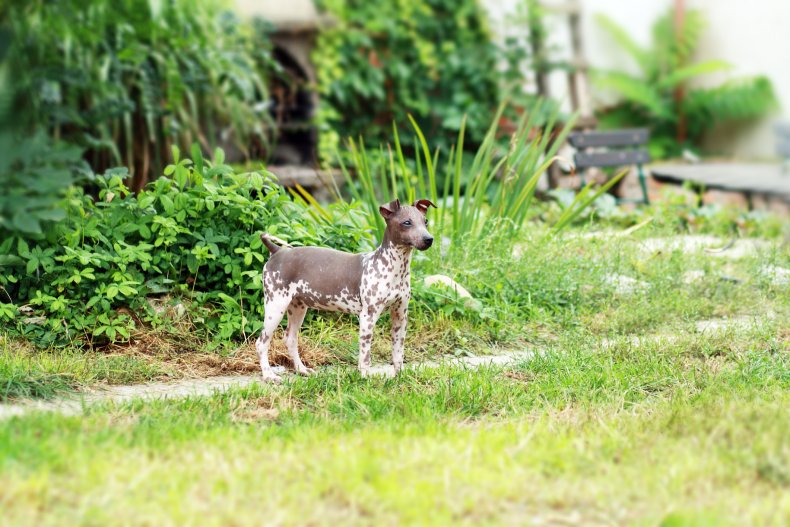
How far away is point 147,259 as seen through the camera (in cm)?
462

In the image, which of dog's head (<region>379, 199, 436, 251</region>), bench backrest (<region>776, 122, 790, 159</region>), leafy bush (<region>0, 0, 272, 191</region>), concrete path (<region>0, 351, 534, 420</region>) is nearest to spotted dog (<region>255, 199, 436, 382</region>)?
dog's head (<region>379, 199, 436, 251</region>)

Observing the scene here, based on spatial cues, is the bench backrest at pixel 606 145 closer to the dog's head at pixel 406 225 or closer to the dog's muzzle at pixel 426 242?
the dog's head at pixel 406 225

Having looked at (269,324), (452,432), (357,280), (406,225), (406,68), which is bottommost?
(452,432)

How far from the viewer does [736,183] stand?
30.5 feet

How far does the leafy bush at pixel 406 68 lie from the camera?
951 centimetres

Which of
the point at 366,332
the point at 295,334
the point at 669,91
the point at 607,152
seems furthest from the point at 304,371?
the point at 669,91

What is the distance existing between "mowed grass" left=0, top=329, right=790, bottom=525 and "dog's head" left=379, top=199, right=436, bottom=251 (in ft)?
2.08

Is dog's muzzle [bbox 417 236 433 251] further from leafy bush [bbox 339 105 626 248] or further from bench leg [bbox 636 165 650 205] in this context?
bench leg [bbox 636 165 650 205]

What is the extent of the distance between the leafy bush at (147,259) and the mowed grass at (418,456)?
95 centimetres

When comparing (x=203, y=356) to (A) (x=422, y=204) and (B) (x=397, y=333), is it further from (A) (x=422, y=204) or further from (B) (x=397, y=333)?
(A) (x=422, y=204)

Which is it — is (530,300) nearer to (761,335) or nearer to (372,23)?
(761,335)

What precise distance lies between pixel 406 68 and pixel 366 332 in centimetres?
606

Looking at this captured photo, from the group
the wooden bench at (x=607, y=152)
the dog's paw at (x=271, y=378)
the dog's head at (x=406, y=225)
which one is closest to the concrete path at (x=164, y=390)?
the dog's paw at (x=271, y=378)

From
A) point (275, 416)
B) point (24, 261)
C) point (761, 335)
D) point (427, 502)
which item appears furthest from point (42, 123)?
point (761, 335)
